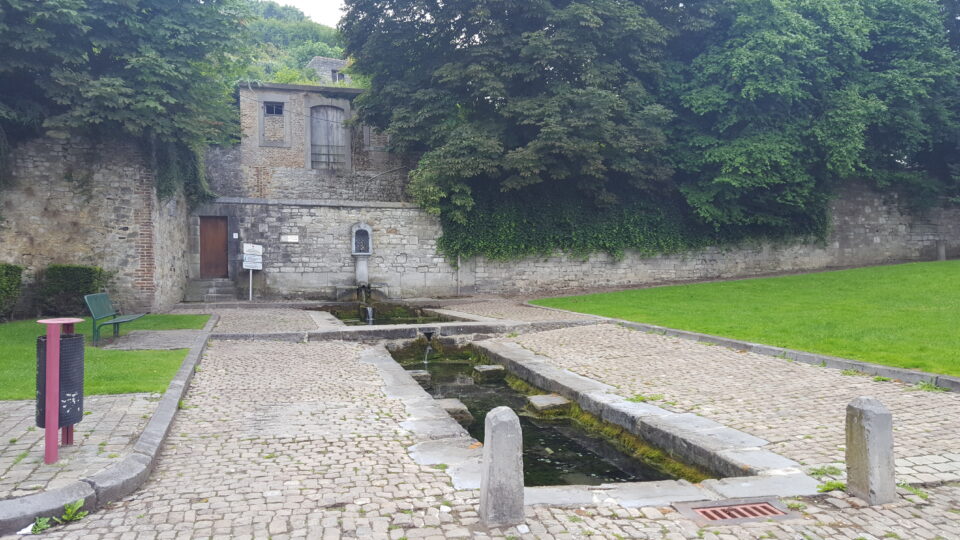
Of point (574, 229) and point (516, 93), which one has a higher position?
point (516, 93)

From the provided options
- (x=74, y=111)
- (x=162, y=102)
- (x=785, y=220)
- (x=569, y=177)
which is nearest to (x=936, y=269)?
(x=785, y=220)

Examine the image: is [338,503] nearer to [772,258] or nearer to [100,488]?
[100,488]

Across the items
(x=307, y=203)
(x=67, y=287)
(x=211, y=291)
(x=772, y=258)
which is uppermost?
(x=307, y=203)

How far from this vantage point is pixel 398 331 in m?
11.5

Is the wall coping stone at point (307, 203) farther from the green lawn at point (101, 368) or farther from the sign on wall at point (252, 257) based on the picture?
the green lawn at point (101, 368)

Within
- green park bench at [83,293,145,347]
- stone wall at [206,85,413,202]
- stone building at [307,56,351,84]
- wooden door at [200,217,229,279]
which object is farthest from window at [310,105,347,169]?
stone building at [307,56,351,84]

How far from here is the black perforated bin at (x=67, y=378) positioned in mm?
4195

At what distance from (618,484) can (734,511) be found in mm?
802

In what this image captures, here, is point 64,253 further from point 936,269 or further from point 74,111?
point 936,269

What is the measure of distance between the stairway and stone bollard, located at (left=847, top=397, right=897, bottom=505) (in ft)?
55.8

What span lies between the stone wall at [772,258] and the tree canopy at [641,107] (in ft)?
2.02

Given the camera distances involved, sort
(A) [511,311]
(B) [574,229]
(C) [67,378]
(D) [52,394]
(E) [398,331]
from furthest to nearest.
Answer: (B) [574,229] < (A) [511,311] < (E) [398,331] < (C) [67,378] < (D) [52,394]

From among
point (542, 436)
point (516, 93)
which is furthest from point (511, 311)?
point (542, 436)

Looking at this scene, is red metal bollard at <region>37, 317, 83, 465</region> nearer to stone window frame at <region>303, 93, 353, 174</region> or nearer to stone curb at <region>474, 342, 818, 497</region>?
stone curb at <region>474, 342, 818, 497</region>
